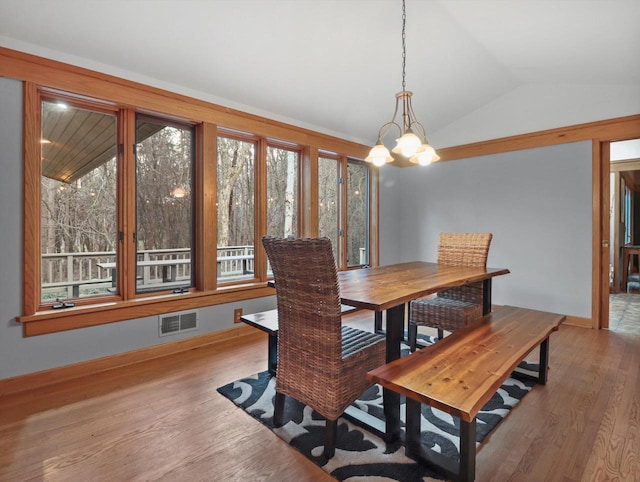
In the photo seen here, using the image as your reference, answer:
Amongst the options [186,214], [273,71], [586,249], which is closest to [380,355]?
[186,214]

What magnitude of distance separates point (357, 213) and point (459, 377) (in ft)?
11.8

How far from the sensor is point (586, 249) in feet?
12.6

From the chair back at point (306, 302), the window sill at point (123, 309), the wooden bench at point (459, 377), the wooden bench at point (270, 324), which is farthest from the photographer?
the wooden bench at point (270, 324)

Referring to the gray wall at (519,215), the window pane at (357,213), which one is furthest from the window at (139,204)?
the gray wall at (519,215)

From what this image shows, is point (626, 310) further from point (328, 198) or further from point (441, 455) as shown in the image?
point (441, 455)

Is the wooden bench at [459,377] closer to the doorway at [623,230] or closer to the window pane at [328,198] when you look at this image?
the window pane at [328,198]

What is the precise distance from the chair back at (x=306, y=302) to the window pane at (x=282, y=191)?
2.17m

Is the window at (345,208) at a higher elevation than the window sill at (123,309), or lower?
higher

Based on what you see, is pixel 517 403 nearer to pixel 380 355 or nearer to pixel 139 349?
pixel 380 355

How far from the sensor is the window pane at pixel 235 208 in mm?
3479

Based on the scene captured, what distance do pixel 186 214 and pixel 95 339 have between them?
1.29 m

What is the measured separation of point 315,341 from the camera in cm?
166

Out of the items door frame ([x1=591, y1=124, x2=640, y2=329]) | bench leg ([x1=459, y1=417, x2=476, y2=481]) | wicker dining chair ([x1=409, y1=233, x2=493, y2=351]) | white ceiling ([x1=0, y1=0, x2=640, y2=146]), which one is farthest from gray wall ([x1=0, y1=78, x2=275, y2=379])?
door frame ([x1=591, y1=124, x2=640, y2=329])

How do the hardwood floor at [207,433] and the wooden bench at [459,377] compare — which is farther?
the hardwood floor at [207,433]
